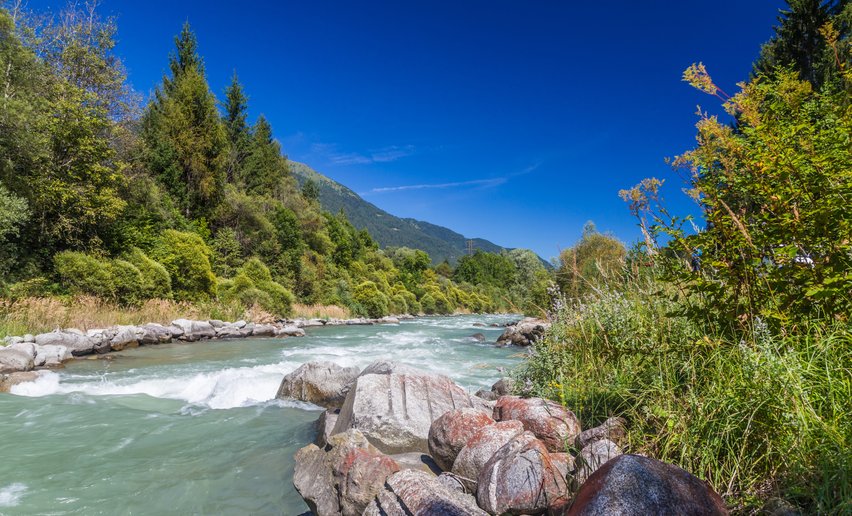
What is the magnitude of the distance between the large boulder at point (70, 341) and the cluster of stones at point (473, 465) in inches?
350

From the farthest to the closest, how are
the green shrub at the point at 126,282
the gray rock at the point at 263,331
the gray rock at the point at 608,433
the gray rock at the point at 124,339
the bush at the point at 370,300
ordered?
1. the bush at the point at 370,300
2. the gray rock at the point at 263,331
3. the green shrub at the point at 126,282
4. the gray rock at the point at 124,339
5. the gray rock at the point at 608,433

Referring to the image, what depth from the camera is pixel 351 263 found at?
127 feet

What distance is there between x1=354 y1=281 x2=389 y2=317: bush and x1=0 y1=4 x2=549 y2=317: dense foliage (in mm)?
102

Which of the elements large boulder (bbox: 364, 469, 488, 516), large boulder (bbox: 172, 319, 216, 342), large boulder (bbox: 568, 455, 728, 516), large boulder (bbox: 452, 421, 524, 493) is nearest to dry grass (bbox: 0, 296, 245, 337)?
large boulder (bbox: 172, 319, 216, 342)

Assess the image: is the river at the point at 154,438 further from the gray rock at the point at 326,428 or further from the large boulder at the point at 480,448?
the large boulder at the point at 480,448

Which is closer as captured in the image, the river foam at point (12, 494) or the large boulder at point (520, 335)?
the river foam at point (12, 494)

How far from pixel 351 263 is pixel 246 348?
26341mm

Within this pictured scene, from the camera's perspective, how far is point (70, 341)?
9.86 m

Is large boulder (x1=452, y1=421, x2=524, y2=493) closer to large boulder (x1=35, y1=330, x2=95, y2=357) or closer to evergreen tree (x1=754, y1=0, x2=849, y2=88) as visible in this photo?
large boulder (x1=35, y1=330, x2=95, y2=357)

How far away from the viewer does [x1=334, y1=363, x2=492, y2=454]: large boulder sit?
4.00 m

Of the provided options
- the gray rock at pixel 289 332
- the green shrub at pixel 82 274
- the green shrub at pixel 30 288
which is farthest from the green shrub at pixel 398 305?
the green shrub at pixel 30 288

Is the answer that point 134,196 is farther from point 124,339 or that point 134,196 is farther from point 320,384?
point 320,384

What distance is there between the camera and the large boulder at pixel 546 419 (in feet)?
10.3

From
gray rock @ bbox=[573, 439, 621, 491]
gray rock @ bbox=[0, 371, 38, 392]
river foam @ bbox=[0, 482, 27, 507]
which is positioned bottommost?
river foam @ bbox=[0, 482, 27, 507]
